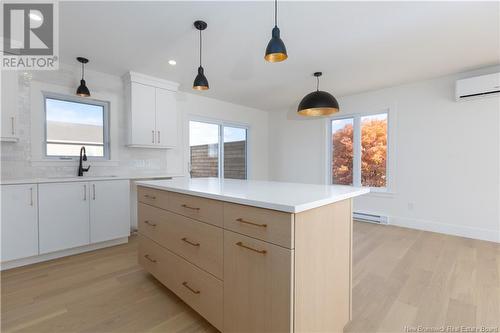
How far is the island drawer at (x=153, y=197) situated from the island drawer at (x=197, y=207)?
102 millimetres

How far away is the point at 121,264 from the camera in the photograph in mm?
2518

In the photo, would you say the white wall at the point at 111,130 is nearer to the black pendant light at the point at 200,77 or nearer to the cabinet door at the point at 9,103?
the cabinet door at the point at 9,103

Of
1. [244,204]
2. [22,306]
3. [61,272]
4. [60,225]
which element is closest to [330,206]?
[244,204]

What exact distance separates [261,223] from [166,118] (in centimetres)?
325

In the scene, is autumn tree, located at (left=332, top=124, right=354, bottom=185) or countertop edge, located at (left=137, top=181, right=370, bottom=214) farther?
autumn tree, located at (left=332, top=124, right=354, bottom=185)

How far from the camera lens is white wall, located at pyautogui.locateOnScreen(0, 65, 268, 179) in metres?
2.82

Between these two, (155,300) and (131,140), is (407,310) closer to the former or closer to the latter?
(155,300)

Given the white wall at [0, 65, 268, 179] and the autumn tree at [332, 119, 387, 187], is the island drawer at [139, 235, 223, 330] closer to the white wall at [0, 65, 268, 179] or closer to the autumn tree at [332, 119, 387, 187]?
the white wall at [0, 65, 268, 179]

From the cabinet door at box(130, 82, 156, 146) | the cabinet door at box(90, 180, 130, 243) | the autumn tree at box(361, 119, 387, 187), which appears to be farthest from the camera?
the autumn tree at box(361, 119, 387, 187)

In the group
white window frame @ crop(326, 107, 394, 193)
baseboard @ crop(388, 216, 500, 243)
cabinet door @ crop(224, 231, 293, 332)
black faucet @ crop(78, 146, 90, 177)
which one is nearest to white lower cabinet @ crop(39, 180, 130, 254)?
black faucet @ crop(78, 146, 90, 177)

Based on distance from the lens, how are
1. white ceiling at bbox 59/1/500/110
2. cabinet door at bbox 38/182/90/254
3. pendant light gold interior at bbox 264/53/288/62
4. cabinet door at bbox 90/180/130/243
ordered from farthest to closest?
cabinet door at bbox 90/180/130/243, cabinet door at bbox 38/182/90/254, white ceiling at bbox 59/1/500/110, pendant light gold interior at bbox 264/53/288/62

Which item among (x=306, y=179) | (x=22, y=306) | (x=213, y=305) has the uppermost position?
(x=306, y=179)

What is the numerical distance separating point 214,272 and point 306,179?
165 inches

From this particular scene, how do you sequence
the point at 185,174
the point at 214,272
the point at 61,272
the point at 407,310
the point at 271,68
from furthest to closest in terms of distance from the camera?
the point at 185,174
the point at 271,68
the point at 61,272
the point at 407,310
the point at 214,272
